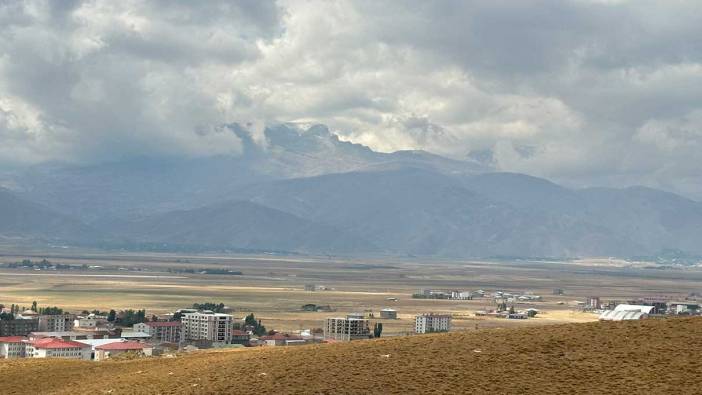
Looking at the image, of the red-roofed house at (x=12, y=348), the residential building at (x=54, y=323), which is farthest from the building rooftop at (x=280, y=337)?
the residential building at (x=54, y=323)

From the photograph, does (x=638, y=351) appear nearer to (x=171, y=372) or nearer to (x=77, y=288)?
(x=171, y=372)

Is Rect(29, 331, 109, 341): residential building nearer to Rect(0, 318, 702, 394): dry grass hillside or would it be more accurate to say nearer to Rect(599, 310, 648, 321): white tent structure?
Rect(0, 318, 702, 394): dry grass hillside

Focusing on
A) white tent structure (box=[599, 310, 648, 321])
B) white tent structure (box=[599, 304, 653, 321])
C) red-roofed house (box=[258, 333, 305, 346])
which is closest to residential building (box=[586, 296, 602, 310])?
red-roofed house (box=[258, 333, 305, 346])

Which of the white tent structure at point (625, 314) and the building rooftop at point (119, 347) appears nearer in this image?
the white tent structure at point (625, 314)

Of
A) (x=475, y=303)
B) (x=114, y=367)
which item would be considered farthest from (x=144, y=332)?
(x=475, y=303)

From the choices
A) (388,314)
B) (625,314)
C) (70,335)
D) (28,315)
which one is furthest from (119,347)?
(388,314)

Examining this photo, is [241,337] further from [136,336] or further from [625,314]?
[625,314]

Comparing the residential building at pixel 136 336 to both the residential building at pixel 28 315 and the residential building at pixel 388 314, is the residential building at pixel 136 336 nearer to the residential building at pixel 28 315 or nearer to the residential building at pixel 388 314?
the residential building at pixel 28 315
